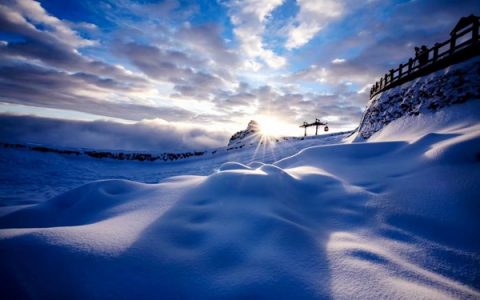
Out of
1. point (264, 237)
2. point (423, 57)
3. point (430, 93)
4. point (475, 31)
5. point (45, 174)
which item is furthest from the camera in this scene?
point (45, 174)

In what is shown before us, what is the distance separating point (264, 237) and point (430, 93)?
11.5 m

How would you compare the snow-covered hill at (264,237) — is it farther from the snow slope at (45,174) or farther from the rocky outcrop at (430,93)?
the snow slope at (45,174)

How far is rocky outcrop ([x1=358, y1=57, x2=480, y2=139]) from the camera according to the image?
7.70 m

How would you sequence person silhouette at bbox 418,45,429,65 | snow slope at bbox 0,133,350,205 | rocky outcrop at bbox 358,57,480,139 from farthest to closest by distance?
person silhouette at bbox 418,45,429,65
snow slope at bbox 0,133,350,205
rocky outcrop at bbox 358,57,480,139

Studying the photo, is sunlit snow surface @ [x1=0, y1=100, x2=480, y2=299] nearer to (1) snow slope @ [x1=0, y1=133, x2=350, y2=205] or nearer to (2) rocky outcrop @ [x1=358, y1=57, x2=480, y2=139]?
(2) rocky outcrop @ [x1=358, y1=57, x2=480, y2=139]

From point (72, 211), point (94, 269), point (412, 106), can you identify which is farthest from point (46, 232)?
point (412, 106)

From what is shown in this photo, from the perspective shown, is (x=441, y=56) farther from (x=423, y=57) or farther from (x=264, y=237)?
(x=264, y=237)

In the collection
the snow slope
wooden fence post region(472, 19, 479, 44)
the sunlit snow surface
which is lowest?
the snow slope

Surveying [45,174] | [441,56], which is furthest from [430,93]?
[45,174]

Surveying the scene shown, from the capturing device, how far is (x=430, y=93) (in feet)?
30.3

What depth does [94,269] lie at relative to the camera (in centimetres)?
192

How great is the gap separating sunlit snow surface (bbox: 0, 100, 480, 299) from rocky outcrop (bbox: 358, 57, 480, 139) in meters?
5.53

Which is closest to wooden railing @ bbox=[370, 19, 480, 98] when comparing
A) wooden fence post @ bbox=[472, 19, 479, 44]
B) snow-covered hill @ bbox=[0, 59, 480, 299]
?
wooden fence post @ bbox=[472, 19, 479, 44]

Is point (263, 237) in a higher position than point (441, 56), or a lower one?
lower
